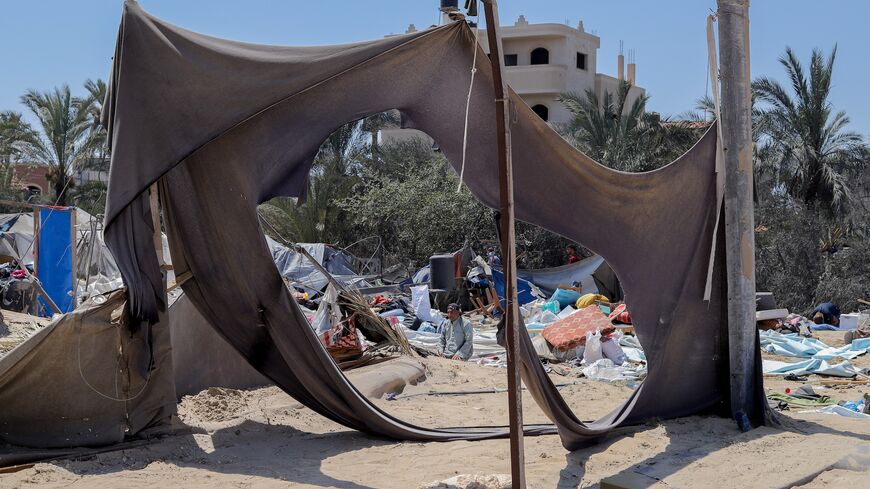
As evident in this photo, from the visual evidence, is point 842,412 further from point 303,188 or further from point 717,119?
point 303,188

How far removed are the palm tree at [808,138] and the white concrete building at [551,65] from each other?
16.3m

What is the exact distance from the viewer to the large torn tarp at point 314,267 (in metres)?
20.9

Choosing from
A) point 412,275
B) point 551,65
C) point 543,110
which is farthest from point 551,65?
point 412,275

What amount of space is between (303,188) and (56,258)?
10282 millimetres

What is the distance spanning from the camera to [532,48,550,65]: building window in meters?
42.4

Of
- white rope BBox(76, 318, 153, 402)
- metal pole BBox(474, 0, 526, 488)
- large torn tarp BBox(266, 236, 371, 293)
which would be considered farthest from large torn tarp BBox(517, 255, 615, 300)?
metal pole BBox(474, 0, 526, 488)

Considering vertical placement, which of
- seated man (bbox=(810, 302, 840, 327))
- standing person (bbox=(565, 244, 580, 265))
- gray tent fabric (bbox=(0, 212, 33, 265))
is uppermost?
gray tent fabric (bbox=(0, 212, 33, 265))

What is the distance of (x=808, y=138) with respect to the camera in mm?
22141

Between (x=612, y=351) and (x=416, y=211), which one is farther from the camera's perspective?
(x=416, y=211)

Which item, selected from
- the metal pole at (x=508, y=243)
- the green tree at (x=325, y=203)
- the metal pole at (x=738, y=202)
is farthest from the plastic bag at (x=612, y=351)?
the green tree at (x=325, y=203)

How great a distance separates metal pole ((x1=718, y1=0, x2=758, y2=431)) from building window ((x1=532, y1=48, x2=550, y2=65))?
119 feet

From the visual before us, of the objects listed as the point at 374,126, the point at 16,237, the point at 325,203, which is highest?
the point at 374,126

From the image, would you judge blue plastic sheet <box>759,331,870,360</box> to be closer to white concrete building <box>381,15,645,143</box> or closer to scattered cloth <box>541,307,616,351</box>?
scattered cloth <box>541,307,616,351</box>

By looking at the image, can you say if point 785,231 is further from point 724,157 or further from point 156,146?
point 156,146
